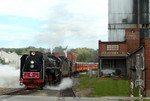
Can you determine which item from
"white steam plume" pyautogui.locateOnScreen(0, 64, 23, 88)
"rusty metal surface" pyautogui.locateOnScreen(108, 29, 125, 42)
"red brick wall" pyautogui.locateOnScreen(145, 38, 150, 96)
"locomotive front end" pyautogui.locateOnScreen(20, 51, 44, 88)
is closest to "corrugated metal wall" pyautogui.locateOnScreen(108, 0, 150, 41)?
"rusty metal surface" pyautogui.locateOnScreen(108, 29, 125, 42)

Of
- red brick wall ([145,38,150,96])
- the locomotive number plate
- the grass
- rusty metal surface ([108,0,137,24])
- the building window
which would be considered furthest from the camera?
rusty metal surface ([108,0,137,24])

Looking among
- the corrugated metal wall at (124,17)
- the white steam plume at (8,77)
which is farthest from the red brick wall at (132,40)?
the white steam plume at (8,77)

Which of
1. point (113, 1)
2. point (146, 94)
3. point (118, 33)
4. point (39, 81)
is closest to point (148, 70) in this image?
point (146, 94)

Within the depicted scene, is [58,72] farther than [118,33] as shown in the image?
No

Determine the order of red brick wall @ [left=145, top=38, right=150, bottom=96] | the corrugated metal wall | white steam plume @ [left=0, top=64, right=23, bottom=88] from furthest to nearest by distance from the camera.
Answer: the corrugated metal wall → white steam plume @ [left=0, top=64, right=23, bottom=88] → red brick wall @ [left=145, top=38, right=150, bottom=96]

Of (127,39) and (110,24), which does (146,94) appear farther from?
(110,24)

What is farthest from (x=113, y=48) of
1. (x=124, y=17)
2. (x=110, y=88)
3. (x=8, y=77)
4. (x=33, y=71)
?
(x=33, y=71)

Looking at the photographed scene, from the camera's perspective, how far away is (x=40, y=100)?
14.7 meters

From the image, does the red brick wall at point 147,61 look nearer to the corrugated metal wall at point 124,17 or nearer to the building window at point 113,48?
the building window at point 113,48

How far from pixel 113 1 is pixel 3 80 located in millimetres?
38993

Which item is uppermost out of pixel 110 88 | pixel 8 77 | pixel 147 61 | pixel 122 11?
pixel 122 11

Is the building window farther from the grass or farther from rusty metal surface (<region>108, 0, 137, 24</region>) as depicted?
rusty metal surface (<region>108, 0, 137, 24</region>)

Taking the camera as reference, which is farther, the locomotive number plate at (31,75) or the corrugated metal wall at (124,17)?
the corrugated metal wall at (124,17)

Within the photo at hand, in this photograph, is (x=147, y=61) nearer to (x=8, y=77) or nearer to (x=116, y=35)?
(x=8, y=77)
